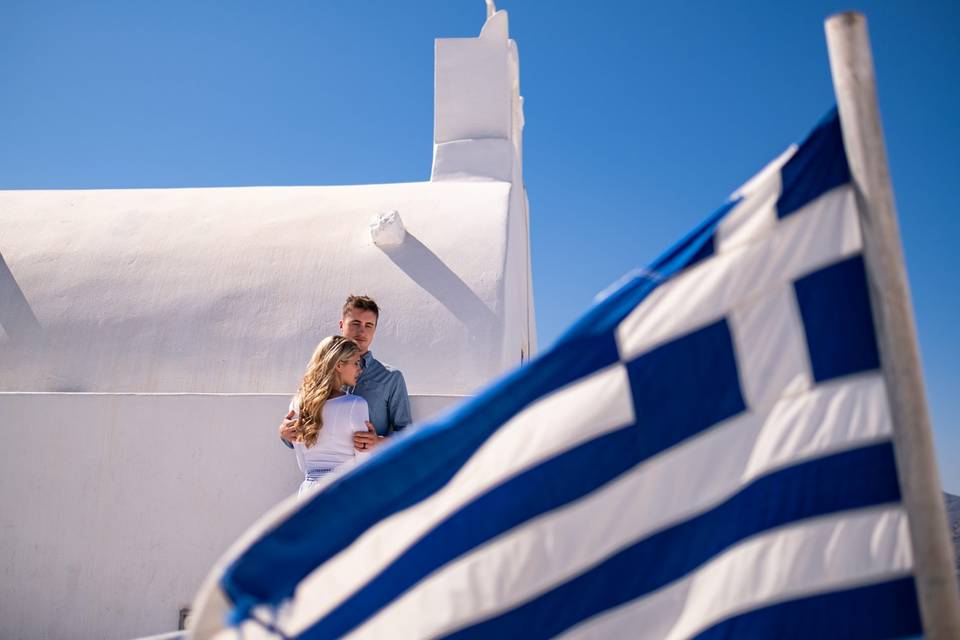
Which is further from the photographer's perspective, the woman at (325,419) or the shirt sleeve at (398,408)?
the shirt sleeve at (398,408)

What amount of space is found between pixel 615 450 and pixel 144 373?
339 centimetres

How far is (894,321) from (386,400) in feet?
7.13

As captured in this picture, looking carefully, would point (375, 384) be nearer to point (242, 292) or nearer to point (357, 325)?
point (357, 325)

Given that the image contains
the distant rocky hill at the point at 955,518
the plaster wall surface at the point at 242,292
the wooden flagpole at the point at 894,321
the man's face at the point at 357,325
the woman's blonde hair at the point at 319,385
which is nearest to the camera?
the wooden flagpole at the point at 894,321

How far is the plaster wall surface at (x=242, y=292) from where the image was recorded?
3.94 m

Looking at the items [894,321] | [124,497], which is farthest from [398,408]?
[894,321]

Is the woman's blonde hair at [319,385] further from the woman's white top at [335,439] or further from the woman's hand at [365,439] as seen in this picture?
the woman's hand at [365,439]

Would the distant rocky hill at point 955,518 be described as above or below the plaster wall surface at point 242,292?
below

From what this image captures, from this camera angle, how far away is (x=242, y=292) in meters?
4.20

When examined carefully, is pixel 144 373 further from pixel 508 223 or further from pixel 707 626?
pixel 707 626

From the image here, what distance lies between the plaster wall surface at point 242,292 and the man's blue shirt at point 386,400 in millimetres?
722

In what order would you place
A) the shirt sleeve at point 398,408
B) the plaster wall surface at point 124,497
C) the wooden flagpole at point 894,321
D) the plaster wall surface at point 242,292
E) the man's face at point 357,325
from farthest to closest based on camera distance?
1. the plaster wall surface at point 242,292
2. the plaster wall surface at point 124,497
3. the man's face at point 357,325
4. the shirt sleeve at point 398,408
5. the wooden flagpole at point 894,321

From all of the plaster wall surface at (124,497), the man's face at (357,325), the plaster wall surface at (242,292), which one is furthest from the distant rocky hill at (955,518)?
the man's face at (357,325)

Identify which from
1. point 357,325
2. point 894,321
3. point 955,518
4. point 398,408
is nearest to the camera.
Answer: point 894,321
